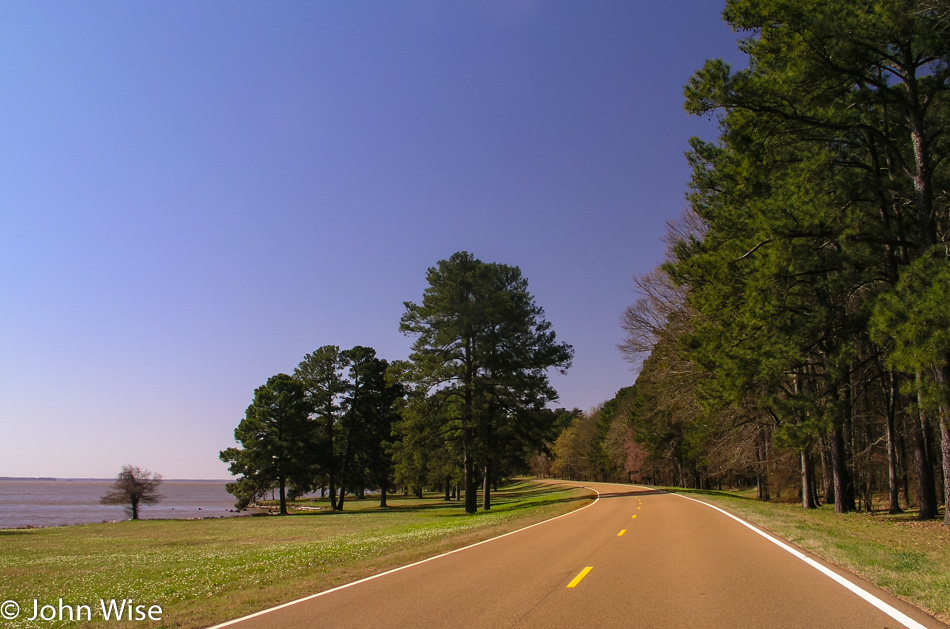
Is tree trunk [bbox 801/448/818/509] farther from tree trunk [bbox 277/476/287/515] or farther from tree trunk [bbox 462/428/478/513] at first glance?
tree trunk [bbox 277/476/287/515]

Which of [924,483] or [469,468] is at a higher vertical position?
[924,483]

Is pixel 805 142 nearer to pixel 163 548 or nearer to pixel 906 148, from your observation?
pixel 906 148

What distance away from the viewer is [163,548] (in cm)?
2184

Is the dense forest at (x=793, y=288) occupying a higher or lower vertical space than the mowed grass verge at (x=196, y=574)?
higher

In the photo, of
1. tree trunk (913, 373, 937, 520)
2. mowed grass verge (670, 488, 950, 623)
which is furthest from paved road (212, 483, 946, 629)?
tree trunk (913, 373, 937, 520)

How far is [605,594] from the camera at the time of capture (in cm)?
788

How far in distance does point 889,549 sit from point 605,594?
7.16 m

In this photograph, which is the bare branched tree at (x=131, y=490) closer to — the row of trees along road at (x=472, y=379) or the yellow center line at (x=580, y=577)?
the row of trees along road at (x=472, y=379)

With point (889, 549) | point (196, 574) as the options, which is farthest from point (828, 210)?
point (196, 574)

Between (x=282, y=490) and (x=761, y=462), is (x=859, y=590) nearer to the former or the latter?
(x=761, y=462)

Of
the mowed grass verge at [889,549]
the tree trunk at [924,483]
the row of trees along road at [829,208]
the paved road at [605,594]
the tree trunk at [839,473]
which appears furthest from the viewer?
the tree trunk at [839,473]

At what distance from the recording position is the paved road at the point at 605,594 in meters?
6.57

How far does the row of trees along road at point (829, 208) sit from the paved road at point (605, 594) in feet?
24.0

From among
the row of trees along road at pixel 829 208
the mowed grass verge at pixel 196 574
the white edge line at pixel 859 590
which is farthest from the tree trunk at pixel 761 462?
the white edge line at pixel 859 590
